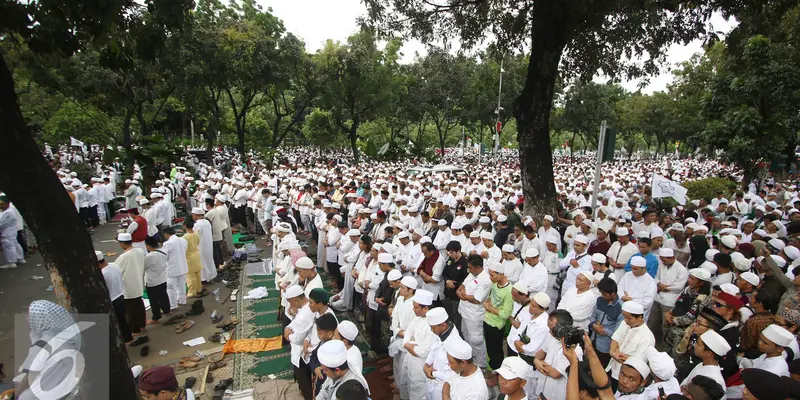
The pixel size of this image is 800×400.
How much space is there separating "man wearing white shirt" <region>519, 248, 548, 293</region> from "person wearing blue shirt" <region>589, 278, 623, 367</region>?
73 centimetres

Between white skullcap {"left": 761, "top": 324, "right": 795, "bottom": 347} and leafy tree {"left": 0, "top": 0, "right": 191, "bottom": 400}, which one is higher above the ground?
leafy tree {"left": 0, "top": 0, "right": 191, "bottom": 400}

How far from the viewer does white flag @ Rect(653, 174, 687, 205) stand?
952 centimetres

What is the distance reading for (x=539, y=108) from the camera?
881 cm

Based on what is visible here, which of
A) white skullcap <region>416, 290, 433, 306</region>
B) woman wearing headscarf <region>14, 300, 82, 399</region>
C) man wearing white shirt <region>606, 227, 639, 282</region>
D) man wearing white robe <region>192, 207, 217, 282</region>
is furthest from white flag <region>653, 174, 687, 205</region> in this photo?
woman wearing headscarf <region>14, 300, 82, 399</region>

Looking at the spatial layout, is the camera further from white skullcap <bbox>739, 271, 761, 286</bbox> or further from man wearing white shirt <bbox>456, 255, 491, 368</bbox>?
white skullcap <bbox>739, 271, 761, 286</bbox>

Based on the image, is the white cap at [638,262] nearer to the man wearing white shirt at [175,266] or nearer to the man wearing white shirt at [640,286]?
the man wearing white shirt at [640,286]

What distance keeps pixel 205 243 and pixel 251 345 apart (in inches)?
121

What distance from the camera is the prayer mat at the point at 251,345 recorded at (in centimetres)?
604

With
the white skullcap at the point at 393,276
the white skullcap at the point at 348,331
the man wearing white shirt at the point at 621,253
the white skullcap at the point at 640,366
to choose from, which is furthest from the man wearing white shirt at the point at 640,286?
the white skullcap at the point at 348,331

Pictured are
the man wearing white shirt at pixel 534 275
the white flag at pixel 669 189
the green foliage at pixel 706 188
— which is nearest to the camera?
the man wearing white shirt at pixel 534 275

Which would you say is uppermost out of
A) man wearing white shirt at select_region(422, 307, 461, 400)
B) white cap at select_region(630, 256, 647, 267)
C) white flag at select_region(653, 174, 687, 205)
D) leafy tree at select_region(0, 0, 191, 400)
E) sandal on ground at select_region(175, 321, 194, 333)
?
leafy tree at select_region(0, 0, 191, 400)

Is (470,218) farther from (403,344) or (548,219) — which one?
(403,344)

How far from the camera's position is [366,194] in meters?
13.4

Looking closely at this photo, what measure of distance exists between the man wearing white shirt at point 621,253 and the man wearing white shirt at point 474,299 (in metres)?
2.28
